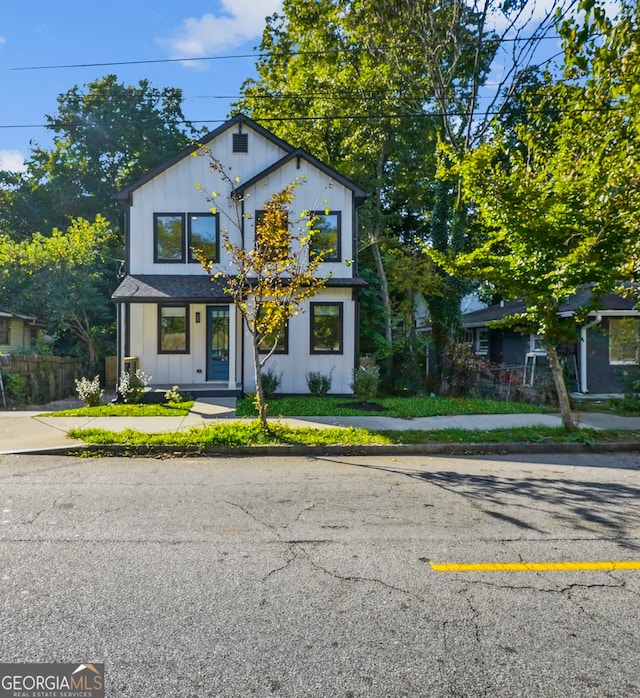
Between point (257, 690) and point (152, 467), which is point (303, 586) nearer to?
point (257, 690)

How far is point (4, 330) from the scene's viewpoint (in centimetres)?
2161

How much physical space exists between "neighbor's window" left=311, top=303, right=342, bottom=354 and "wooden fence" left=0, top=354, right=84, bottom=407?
851cm

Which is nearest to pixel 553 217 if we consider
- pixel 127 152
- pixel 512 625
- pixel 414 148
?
pixel 512 625

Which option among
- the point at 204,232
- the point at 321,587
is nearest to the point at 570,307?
the point at 204,232

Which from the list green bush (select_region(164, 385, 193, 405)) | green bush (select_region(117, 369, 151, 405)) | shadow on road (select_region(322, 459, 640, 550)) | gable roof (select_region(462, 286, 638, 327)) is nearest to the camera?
shadow on road (select_region(322, 459, 640, 550))

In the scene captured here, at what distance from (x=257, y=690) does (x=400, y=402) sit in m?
11.0

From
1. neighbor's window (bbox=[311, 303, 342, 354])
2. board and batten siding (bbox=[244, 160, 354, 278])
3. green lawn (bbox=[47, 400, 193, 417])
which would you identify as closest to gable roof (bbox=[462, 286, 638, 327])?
neighbor's window (bbox=[311, 303, 342, 354])

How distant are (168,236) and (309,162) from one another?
5111 mm

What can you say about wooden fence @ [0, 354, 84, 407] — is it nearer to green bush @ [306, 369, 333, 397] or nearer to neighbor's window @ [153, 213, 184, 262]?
neighbor's window @ [153, 213, 184, 262]

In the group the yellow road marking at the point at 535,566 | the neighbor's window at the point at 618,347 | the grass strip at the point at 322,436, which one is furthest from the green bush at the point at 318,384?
the yellow road marking at the point at 535,566

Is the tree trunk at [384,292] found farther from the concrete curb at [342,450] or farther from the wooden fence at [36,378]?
the wooden fence at [36,378]

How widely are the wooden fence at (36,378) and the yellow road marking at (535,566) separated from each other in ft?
44.1
